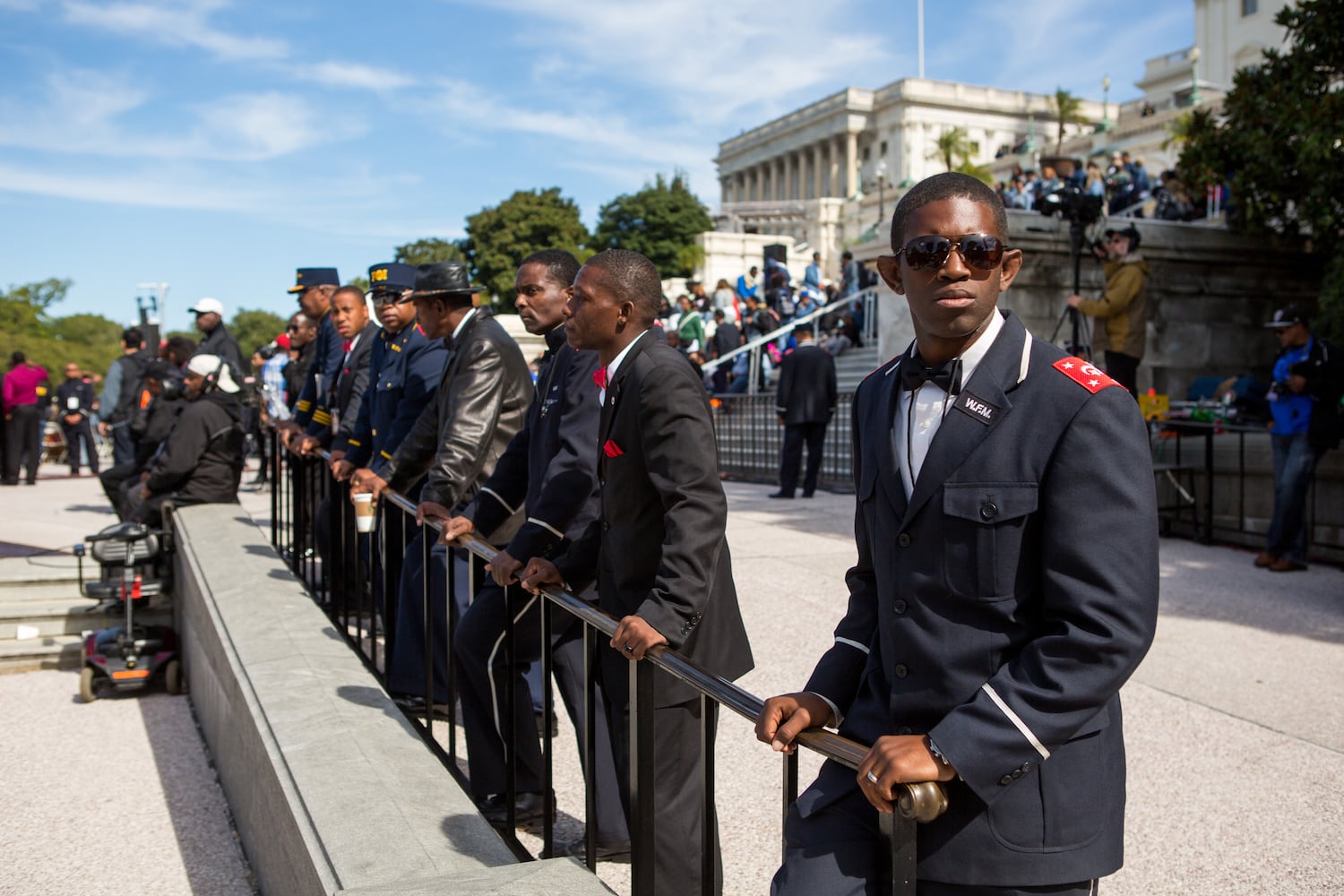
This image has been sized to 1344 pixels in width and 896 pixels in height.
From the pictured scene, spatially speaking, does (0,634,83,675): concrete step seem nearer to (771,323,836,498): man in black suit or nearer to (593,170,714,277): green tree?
(771,323,836,498): man in black suit

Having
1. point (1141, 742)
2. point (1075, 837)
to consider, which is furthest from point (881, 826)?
point (1141, 742)

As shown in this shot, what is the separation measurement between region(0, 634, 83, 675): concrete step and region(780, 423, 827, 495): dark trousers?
7.95m

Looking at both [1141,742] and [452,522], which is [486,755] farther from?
[1141,742]

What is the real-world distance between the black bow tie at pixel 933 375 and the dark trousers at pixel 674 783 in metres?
1.53

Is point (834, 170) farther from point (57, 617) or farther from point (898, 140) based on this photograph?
point (57, 617)

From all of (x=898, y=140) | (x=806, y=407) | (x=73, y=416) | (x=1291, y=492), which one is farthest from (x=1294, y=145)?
(x=898, y=140)

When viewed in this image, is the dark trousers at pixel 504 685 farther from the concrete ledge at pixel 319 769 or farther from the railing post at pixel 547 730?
the railing post at pixel 547 730

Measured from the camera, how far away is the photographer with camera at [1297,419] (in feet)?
28.6

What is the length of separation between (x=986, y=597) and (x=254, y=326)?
11208 cm

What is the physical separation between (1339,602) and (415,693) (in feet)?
19.7

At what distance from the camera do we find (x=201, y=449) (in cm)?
921

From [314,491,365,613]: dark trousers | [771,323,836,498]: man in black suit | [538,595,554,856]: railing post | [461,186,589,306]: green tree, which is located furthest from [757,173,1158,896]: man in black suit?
[461,186,589,306]: green tree

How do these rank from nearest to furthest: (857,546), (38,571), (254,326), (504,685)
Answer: (857,546), (504,685), (38,571), (254,326)

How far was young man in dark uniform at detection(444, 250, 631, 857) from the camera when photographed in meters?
4.05
